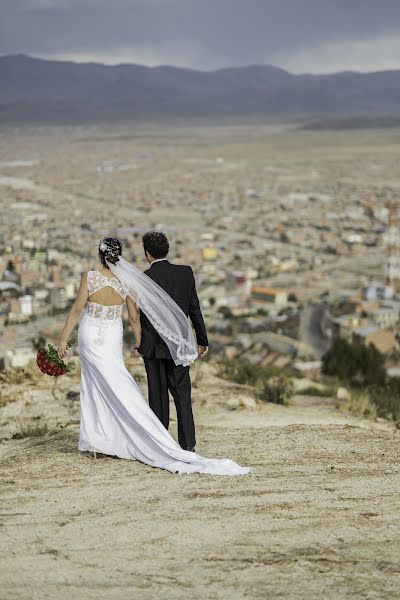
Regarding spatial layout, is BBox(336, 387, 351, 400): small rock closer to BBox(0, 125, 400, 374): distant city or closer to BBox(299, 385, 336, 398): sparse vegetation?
BBox(299, 385, 336, 398): sparse vegetation

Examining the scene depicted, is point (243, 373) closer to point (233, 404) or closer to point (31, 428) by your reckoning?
point (233, 404)

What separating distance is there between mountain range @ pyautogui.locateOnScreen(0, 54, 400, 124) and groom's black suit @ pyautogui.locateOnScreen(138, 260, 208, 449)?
131719 mm

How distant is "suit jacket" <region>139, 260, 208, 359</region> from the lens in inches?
219

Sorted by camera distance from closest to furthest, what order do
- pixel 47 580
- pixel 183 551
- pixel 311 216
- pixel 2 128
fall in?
pixel 47 580
pixel 183 551
pixel 311 216
pixel 2 128

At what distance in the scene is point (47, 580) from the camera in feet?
12.5

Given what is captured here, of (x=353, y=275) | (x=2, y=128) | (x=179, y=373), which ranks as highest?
(x=2, y=128)

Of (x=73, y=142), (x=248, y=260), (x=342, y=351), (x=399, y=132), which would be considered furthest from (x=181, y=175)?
(x=342, y=351)

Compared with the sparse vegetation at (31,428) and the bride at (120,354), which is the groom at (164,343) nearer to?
the bride at (120,354)

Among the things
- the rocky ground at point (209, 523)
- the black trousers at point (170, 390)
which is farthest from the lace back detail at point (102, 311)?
the rocky ground at point (209, 523)

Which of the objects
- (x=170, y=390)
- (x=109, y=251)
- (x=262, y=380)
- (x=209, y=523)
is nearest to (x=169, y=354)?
(x=170, y=390)

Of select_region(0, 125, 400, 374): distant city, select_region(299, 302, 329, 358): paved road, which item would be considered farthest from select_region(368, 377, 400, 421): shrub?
select_region(299, 302, 329, 358): paved road

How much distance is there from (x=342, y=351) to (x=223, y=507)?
11.4 meters

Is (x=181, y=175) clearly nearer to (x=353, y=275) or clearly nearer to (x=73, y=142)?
(x=73, y=142)

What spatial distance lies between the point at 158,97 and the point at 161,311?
562ft
